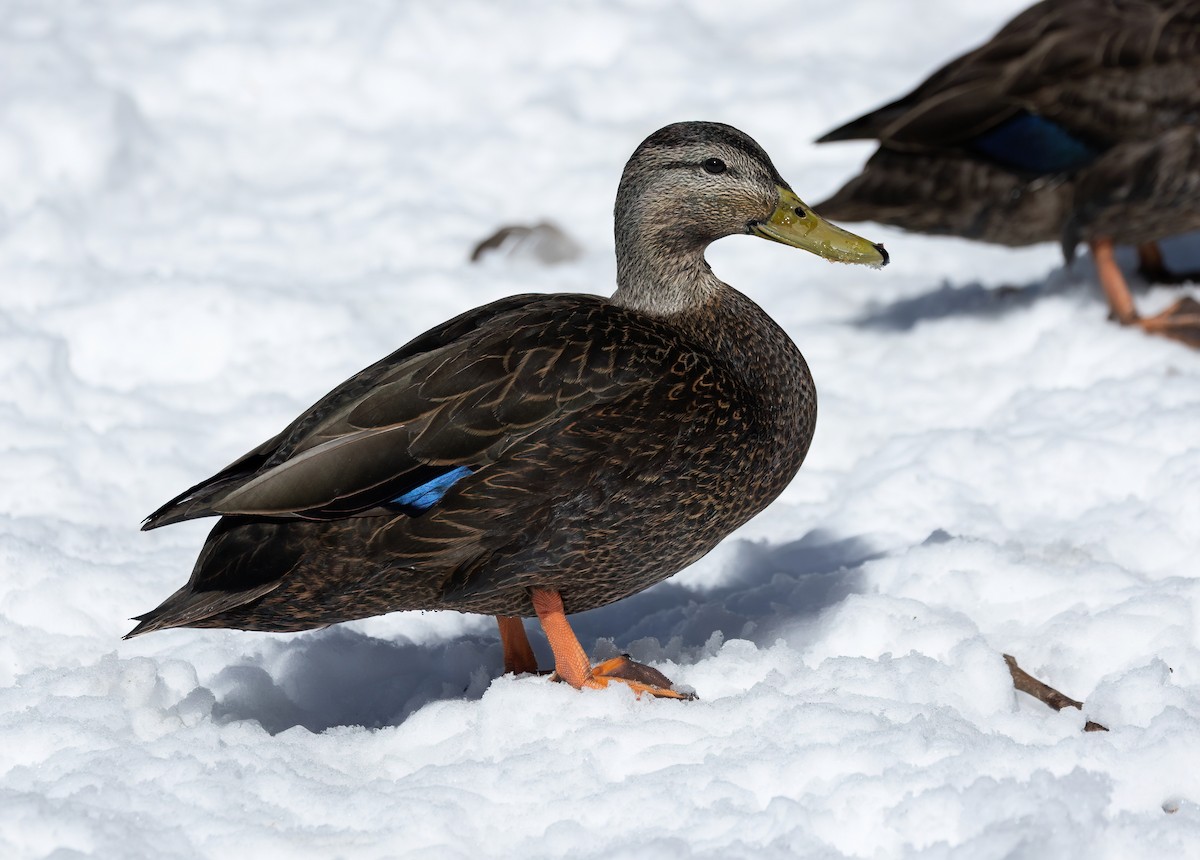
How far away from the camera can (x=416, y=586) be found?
3.33 meters

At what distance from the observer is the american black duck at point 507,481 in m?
3.21

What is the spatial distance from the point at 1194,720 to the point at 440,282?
12.7 feet

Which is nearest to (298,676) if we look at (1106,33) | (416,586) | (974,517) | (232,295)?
(416,586)

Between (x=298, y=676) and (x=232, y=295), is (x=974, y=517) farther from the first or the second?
(x=232, y=295)

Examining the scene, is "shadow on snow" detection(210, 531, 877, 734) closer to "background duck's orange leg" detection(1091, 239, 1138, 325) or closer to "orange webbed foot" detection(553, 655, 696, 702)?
"orange webbed foot" detection(553, 655, 696, 702)

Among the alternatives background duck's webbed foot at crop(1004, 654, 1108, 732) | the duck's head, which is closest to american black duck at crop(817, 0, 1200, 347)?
the duck's head

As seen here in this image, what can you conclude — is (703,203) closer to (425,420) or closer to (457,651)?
(425,420)

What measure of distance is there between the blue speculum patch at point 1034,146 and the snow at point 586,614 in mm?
475

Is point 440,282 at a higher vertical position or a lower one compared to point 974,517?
higher

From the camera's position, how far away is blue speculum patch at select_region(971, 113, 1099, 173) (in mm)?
5742

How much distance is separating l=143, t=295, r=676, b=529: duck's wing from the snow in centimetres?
50

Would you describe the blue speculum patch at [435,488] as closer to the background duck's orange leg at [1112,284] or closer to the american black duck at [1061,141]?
the american black duck at [1061,141]

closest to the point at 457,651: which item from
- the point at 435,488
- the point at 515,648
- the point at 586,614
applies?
the point at 515,648

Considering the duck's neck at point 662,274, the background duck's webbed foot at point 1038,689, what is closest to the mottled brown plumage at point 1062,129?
the duck's neck at point 662,274
